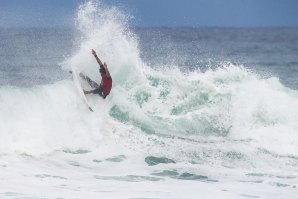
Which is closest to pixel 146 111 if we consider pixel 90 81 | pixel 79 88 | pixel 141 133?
pixel 141 133

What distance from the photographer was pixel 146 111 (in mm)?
19047

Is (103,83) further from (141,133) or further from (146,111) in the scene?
(146,111)

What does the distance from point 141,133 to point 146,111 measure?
247 centimetres

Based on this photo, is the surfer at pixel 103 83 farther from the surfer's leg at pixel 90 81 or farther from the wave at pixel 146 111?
the wave at pixel 146 111

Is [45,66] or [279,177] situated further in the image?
[45,66]

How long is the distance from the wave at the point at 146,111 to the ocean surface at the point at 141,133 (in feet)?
0.12

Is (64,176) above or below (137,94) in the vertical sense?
below

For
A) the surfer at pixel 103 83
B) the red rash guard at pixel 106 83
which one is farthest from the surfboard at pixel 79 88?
the red rash guard at pixel 106 83

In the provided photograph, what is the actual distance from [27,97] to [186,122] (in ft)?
17.4

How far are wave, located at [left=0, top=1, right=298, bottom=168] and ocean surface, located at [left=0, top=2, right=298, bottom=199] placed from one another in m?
0.04

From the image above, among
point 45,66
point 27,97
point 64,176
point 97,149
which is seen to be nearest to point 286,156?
point 97,149

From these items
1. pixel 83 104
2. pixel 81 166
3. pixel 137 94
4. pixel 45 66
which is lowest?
pixel 81 166

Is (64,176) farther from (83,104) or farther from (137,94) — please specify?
(137,94)

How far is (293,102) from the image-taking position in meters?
20.9
